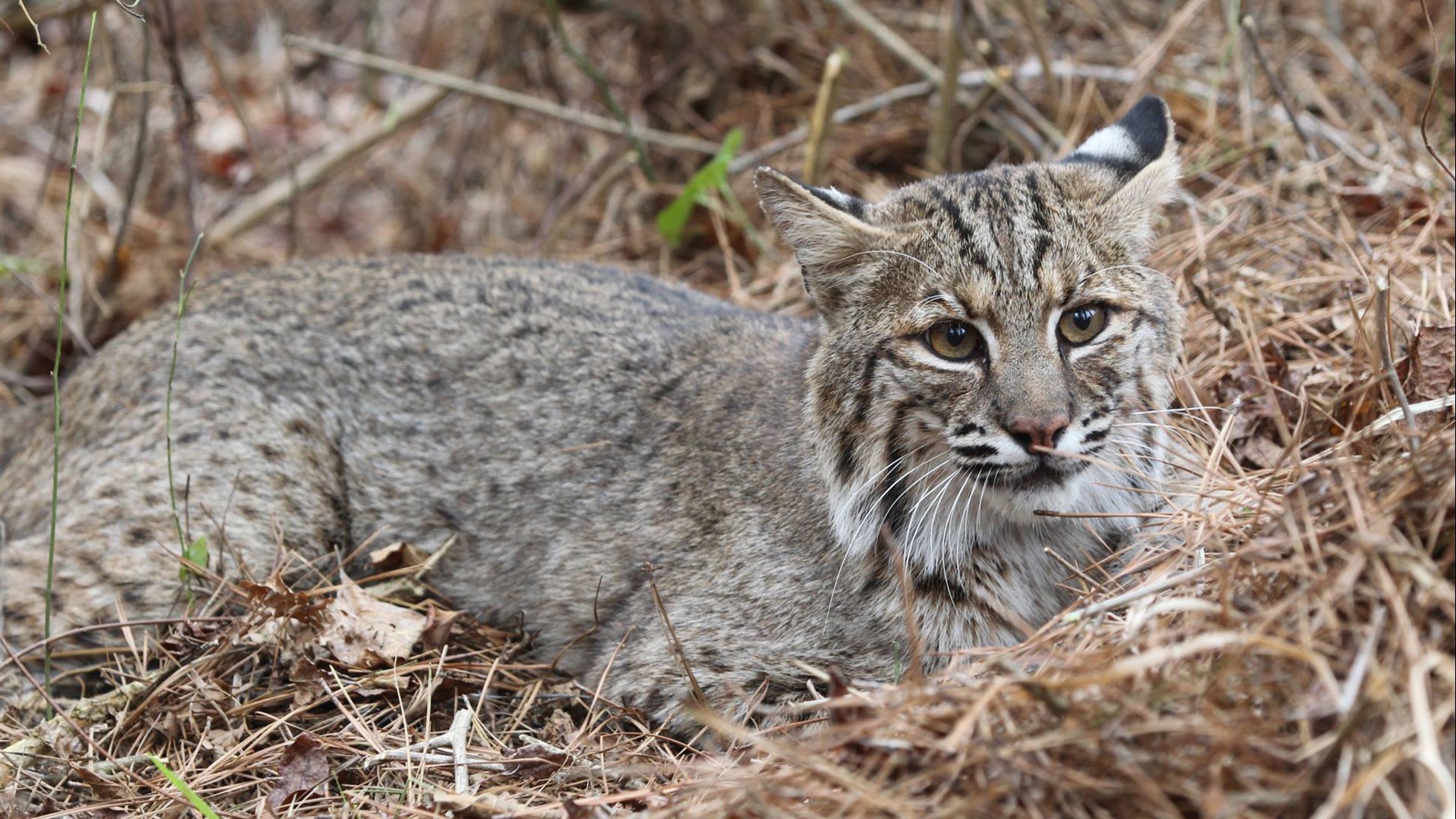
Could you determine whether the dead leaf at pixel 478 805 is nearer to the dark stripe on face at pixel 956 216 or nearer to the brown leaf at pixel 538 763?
the brown leaf at pixel 538 763

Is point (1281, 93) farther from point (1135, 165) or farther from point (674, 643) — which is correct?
point (674, 643)

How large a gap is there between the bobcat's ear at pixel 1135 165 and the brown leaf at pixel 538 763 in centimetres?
246

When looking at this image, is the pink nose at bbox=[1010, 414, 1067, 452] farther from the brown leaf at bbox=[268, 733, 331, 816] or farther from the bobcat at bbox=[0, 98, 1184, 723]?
the brown leaf at bbox=[268, 733, 331, 816]

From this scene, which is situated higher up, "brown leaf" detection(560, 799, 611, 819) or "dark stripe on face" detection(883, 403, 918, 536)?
"dark stripe on face" detection(883, 403, 918, 536)

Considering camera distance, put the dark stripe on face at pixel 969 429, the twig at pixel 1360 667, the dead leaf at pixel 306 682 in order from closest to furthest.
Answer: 1. the twig at pixel 1360 667
2. the dark stripe on face at pixel 969 429
3. the dead leaf at pixel 306 682

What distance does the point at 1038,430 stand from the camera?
3688 millimetres

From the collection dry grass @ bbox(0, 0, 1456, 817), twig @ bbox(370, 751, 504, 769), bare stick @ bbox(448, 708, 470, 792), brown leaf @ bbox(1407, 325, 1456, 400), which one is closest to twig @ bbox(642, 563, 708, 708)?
dry grass @ bbox(0, 0, 1456, 817)

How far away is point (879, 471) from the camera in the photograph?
4.18m

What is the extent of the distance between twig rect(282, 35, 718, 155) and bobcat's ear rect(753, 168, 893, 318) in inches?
127

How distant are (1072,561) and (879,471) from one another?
777mm

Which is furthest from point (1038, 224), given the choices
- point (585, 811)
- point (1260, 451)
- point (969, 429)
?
point (585, 811)

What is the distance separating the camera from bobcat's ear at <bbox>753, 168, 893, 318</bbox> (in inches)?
166

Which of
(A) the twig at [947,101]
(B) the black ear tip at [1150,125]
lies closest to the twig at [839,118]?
(A) the twig at [947,101]

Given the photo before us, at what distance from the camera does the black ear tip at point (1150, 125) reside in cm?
453
